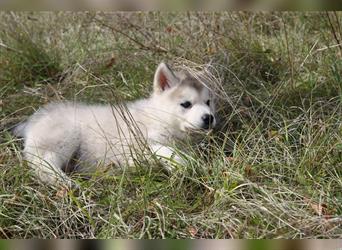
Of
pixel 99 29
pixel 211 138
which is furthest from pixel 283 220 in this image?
pixel 99 29

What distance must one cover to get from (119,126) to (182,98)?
44cm

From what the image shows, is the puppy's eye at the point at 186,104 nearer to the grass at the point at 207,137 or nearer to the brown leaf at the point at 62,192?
the grass at the point at 207,137

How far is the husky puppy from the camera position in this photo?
3518 millimetres

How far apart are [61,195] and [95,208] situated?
0.21 m

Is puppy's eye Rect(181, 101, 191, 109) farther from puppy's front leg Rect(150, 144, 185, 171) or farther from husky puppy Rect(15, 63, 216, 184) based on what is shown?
puppy's front leg Rect(150, 144, 185, 171)

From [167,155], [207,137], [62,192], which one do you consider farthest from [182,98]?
[62,192]

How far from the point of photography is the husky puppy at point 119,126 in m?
3.52

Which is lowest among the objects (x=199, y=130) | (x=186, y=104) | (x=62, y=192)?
(x=62, y=192)

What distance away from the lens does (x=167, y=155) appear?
3.46 metres

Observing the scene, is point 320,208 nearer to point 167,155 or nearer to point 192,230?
point 192,230

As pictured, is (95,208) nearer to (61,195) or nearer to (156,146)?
(61,195)

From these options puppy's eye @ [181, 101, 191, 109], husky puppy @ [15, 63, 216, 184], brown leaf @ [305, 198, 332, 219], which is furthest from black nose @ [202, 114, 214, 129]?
brown leaf @ [305, 198, 332, 219]

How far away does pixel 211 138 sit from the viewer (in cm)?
356

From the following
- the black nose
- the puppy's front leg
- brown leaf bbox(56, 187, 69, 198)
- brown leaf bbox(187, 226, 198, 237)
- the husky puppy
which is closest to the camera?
brown leaf bbox(187, 226, 198, 237)
